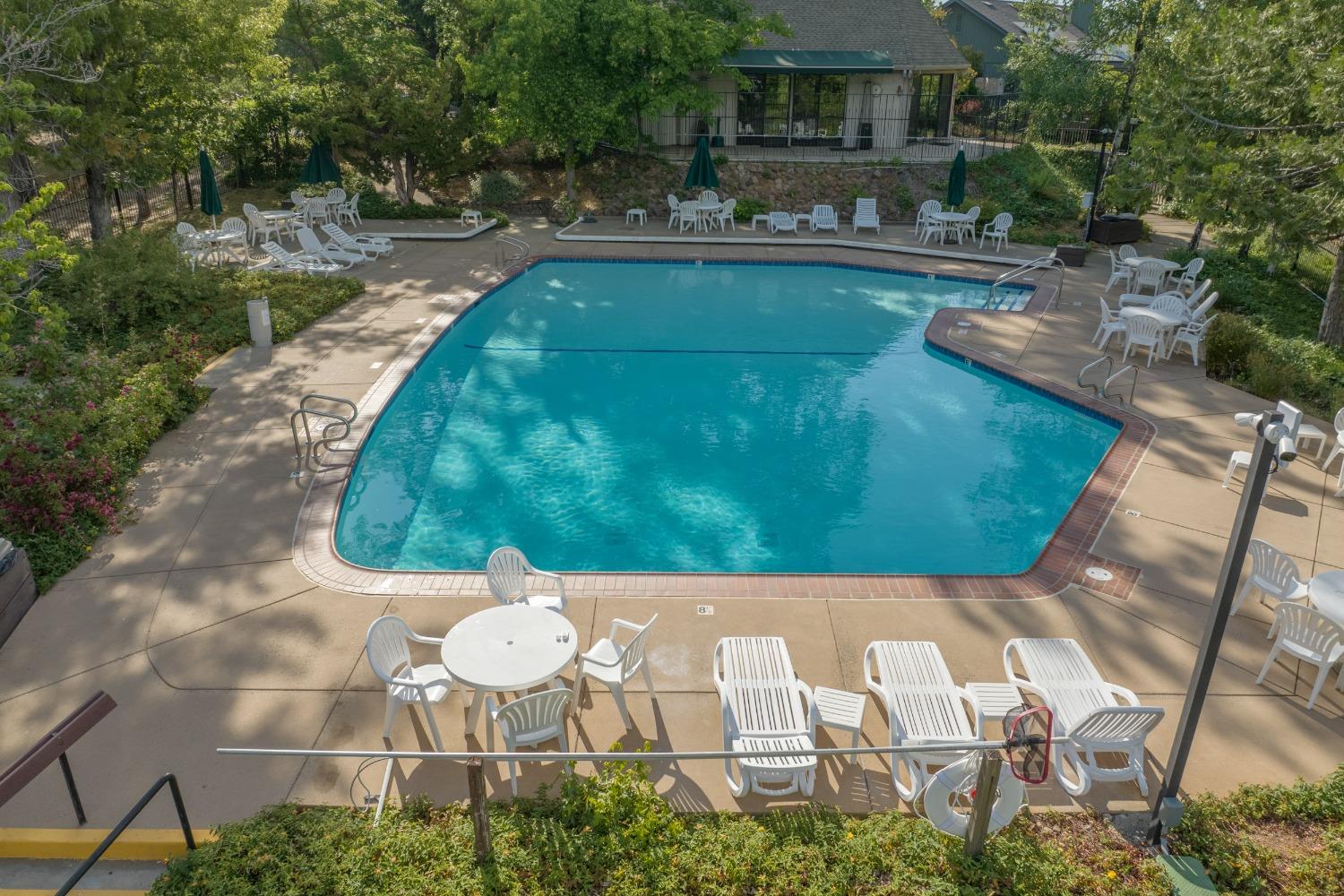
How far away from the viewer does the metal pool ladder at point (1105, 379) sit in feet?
40.6

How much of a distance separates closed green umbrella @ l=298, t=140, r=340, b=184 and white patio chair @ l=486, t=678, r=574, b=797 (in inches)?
757

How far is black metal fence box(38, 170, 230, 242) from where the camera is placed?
1991cm

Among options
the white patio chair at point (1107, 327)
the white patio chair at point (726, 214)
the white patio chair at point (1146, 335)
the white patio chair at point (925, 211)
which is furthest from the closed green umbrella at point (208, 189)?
the white patio chair at point (1146, 335)

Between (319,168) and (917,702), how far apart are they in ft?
67.4

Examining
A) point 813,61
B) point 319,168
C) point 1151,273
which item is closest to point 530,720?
point 1151,273

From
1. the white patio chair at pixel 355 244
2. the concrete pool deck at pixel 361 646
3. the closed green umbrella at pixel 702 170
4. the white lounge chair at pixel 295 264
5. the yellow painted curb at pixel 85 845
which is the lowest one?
the yellow painted curb at pixel 85 845

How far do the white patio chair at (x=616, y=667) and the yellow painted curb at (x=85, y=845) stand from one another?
99.5 inches

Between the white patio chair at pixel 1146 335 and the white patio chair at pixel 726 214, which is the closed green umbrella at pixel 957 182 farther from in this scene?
the white patio chair at pixel 1146 335

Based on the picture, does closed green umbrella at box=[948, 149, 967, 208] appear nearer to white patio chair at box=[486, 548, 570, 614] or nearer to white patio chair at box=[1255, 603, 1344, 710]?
white patio chair at box=[1255, 603, 1344, 710]

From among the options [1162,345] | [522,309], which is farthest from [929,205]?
[522,309]

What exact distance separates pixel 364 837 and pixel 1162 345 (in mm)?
13553

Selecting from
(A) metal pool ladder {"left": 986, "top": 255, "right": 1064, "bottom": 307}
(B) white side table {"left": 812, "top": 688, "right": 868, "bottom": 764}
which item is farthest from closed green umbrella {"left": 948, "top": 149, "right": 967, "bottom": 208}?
(B) white side table {"left": 812, "top": 688, "right": 868, "bottom": 764}

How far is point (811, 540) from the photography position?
32.9ft

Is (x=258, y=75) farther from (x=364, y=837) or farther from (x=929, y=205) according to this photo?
(x=364, y=837)
